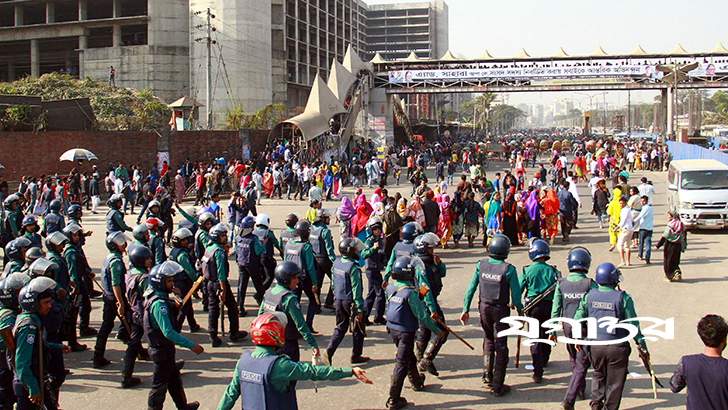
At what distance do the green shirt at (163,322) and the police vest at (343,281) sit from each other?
7.17ft

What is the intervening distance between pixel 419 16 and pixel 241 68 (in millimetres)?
92698

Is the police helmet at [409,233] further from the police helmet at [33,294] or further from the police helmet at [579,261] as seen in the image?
the police helmet at [33,294]

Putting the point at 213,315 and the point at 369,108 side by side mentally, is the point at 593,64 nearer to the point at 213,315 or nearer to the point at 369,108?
the point at 369,108

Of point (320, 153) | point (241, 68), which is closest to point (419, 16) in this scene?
point (241, 68)

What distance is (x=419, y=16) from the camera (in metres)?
134

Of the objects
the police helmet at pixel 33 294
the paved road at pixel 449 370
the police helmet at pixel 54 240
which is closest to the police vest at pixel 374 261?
the paved road at pixel 449 370

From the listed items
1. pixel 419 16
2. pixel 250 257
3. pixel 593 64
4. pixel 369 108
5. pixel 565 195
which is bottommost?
pixel 250 257

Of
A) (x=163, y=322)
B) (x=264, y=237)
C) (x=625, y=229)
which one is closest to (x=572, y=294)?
(x=163, y=322)

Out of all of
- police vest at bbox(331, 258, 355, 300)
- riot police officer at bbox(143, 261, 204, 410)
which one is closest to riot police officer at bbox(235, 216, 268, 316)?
police vest at bbox(331, 258, 355, 300)

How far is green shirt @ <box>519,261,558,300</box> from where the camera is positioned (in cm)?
667

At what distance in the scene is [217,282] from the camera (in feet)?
26.7

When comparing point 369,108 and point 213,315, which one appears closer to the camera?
point 213,315

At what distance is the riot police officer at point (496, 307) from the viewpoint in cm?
641

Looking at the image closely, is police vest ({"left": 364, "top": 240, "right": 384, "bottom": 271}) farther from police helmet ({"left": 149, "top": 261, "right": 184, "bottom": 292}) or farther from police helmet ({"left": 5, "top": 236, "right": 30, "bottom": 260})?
police helmet ({"left": 5, "top": 236, "right": 30, "bottom": 260})
